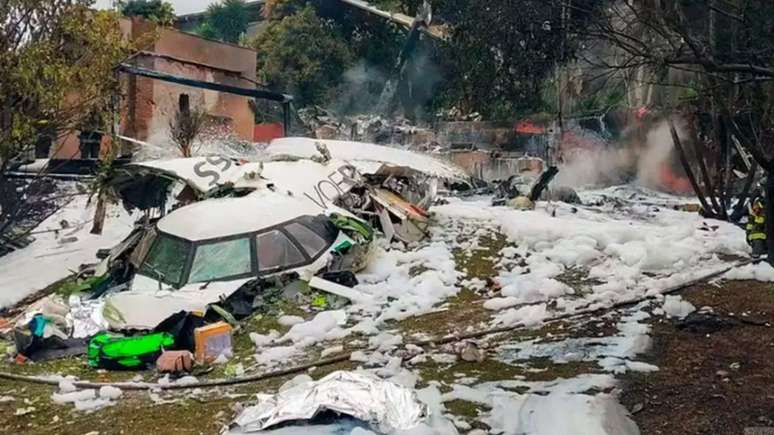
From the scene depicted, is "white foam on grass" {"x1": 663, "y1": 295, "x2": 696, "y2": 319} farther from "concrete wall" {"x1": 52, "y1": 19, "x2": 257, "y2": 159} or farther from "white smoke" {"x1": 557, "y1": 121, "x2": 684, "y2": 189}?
"white smoke" {"x1": 557, "y1": 121, "x2": 684, "y2": 189}

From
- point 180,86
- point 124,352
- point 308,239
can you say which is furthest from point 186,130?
point 124,352

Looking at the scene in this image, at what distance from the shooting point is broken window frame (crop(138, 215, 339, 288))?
339 inches

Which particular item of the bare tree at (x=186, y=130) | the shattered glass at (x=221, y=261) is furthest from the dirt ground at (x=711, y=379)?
the bare tree at (x=186, y=130)

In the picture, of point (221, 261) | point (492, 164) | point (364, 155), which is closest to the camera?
point (221, 261)

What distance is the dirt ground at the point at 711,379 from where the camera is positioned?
15.0 ft

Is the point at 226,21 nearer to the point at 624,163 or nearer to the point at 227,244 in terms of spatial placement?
the point at 624,163

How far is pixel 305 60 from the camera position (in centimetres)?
3309

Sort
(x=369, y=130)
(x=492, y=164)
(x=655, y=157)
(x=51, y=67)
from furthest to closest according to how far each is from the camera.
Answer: (x=369, y=130) < (x=492, y=164) < (x=655, y=157) < (x=51, y=67)

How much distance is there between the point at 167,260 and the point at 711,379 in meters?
6.26

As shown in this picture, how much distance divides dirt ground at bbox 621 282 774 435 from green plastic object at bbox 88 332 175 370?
170 inches

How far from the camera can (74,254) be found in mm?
12203

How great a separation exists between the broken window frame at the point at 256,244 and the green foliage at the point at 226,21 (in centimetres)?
3326

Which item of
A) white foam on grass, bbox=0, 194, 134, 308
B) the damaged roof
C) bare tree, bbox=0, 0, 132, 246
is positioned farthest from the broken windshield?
white foam on grass, bbox=0, 194, 134, 308

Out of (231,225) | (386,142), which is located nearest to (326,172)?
(231,225)
